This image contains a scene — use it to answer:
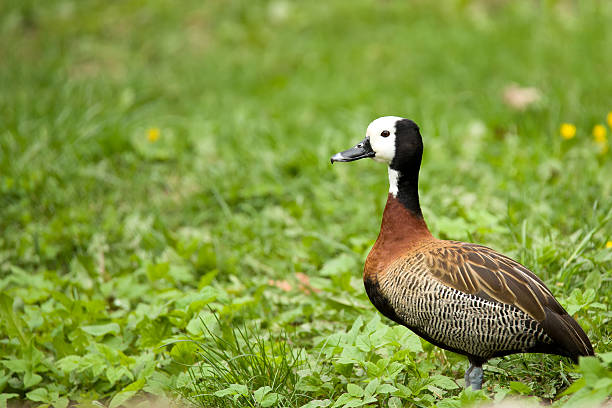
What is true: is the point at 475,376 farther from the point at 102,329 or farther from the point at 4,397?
the point at 4,397

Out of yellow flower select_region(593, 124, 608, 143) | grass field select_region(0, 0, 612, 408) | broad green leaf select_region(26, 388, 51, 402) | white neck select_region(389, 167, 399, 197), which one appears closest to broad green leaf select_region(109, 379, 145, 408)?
grass field select_region(0, 0, 612, 408)

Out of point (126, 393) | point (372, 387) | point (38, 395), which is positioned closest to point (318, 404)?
point (372, 387)

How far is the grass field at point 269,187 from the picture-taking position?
2646 millimetres

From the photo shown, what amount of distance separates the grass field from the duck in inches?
5.9

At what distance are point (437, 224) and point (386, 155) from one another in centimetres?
98

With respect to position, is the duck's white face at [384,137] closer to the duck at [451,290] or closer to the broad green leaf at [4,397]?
the duck at [451,290]

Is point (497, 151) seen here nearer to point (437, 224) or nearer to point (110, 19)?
point (437, 224)

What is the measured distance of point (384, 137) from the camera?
2.67 metres

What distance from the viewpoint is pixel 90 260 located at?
3795 mm

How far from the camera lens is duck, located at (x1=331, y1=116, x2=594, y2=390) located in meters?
2.26

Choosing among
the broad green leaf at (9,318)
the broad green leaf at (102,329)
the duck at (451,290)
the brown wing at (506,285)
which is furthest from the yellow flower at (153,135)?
the brown wing at (506,285)

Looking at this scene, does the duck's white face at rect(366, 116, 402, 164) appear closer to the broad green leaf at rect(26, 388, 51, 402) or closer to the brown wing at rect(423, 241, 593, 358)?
the brown wing at rect(423, 241, 593, 358)

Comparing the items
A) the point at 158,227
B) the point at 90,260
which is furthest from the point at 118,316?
the point at 158,227

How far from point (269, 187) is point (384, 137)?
6.16 feet
